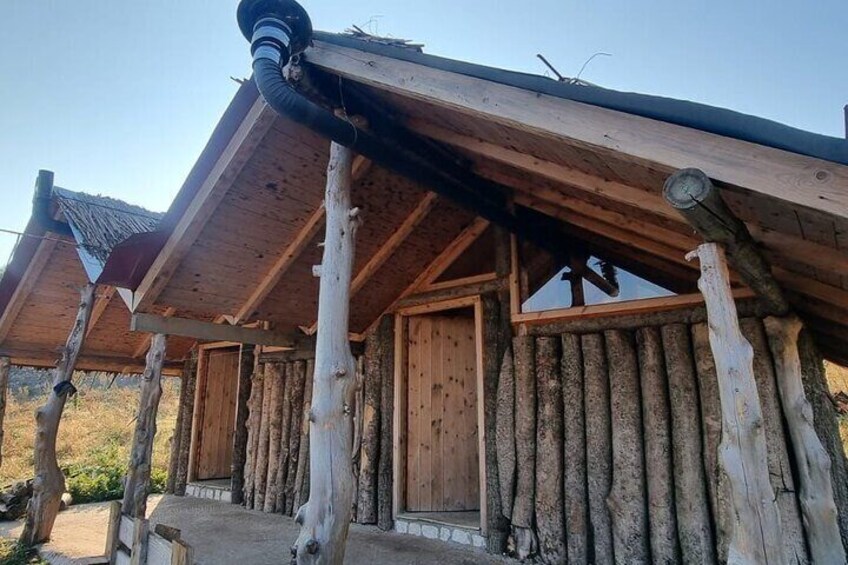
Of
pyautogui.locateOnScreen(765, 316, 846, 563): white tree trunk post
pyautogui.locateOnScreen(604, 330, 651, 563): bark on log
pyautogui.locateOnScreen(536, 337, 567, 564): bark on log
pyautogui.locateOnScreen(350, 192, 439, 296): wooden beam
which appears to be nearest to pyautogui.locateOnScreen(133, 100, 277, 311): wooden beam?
pyautogui.locateOnScreen(350, 192, 439, 296): wooden beam

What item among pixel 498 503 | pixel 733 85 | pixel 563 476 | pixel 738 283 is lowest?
pixel 498 503

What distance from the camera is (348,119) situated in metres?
3.48

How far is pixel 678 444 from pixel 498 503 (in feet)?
5.55

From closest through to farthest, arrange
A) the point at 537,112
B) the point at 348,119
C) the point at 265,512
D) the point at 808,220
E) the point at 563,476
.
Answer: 1. the point at 808,220
2. the point at 537,112
3. the point at 348,119
4. the point at 563,476
5. the point at 265,512

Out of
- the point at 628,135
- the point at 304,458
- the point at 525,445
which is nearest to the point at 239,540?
the point at 304,458

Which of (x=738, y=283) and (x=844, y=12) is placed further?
(x=844, y=12)

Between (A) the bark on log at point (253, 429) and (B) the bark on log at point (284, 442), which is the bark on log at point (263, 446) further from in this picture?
(B) the bark on log at point (284, 442)

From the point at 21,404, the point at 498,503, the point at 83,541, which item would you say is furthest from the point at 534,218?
the point at 21,404

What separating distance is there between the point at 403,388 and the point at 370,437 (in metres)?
0.67

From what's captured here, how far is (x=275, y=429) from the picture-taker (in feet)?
21.8

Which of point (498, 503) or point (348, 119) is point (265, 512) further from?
point (348, 119)

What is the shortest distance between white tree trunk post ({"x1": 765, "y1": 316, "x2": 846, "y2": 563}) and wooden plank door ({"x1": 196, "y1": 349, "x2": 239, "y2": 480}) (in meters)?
7.83

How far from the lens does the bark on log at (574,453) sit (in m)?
3.94

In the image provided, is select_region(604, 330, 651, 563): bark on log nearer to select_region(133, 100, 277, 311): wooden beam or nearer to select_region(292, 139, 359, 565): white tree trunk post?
select_region(292, 139, 359, 565): white tree trunk post
